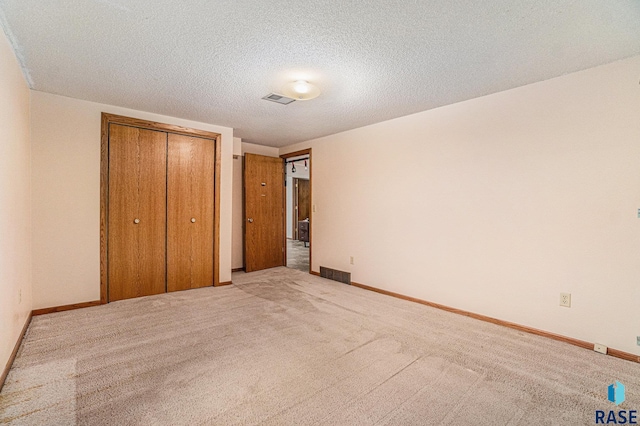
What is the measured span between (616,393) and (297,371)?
2.05 m

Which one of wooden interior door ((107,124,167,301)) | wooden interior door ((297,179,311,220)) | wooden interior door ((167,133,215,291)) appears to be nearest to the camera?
wooden interior door ((107,124,167,301))

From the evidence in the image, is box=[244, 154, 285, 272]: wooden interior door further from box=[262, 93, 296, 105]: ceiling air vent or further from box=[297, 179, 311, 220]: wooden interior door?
box=[297, 179, 311, 220]: wooden interior door

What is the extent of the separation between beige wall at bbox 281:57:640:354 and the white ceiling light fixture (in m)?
1.59

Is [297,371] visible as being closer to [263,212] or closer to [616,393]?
[616,393]

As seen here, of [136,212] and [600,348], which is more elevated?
[136,212]

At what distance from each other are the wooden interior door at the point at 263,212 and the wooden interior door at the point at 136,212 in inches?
65.4

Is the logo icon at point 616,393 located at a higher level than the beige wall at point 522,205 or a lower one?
lower

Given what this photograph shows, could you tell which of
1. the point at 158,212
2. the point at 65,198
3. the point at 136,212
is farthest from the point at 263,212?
the point at 65,198

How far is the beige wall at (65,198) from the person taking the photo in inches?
123

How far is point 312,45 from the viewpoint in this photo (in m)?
2.16

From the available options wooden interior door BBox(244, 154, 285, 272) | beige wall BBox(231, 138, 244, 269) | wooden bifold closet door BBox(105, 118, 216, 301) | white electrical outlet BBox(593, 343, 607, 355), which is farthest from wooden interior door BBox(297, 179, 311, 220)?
white electrical outlet BBox(593, 343, 607, 355)

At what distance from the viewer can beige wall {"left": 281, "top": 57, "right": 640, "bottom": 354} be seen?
2355mm

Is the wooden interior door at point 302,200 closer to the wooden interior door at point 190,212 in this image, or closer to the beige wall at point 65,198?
the wooden interior door at point 190,212

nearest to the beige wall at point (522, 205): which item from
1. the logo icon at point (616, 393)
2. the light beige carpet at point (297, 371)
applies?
the light beige carpet at point (297, 371)
